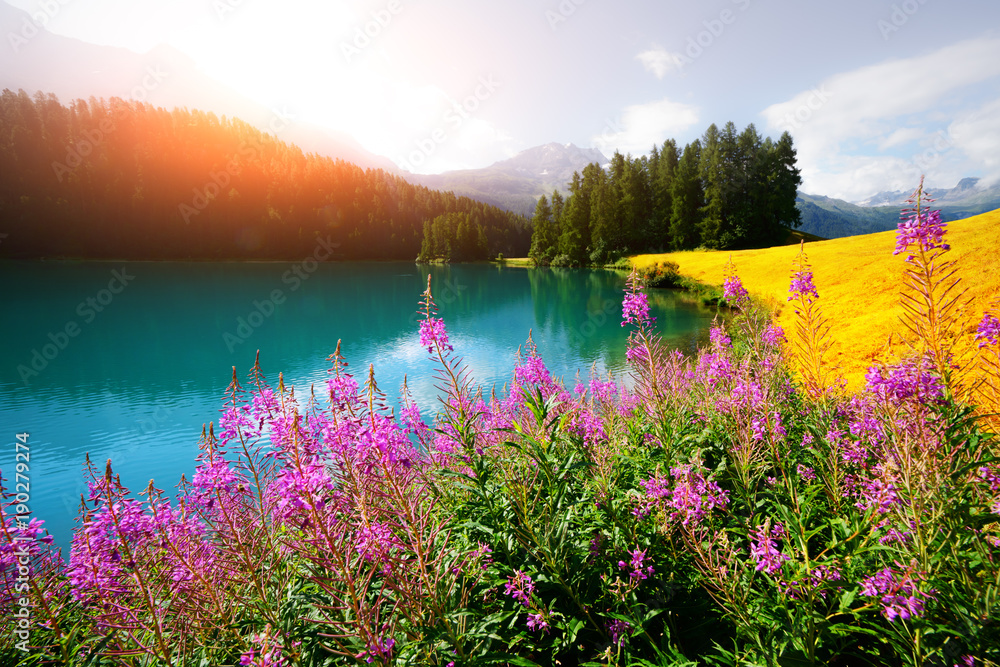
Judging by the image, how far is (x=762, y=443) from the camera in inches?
147

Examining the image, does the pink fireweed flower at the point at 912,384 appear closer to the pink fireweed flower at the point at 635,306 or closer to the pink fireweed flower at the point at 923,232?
the pink fireweed flower at the point at 923,232

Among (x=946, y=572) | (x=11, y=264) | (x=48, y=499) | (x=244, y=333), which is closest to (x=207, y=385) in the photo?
(x=48, y=499)

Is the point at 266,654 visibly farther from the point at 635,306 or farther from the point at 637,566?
the point at 635,306

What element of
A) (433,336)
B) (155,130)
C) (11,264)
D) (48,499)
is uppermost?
(155,130)

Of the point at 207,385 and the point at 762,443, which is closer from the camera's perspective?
the point at 762,443

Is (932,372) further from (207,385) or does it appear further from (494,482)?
(207,385)

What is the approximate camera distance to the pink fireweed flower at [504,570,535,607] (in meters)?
2.64

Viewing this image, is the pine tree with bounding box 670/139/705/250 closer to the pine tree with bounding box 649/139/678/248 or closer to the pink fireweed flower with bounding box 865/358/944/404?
the pine tree with bounding box 649/139/678/248

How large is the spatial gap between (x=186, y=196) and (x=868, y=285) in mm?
122095

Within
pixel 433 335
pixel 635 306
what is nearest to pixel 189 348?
pixel 433 335

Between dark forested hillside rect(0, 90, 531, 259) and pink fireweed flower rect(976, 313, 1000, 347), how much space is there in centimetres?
9649

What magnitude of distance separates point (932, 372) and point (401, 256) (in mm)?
112816

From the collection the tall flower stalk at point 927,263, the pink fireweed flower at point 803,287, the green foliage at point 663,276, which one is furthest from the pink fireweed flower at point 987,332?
the green foliage at point 663,276

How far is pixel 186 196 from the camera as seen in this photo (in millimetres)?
93625
